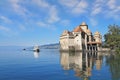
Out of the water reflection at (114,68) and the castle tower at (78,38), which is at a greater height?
the castle tower at (78,38)

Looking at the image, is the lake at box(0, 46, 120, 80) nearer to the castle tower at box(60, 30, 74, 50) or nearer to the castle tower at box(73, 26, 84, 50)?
the castle tower at box(73, 26, 84, 50)

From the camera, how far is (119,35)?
113 m

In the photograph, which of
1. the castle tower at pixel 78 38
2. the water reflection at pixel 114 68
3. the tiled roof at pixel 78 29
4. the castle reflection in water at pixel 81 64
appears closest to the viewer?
the water reflection at pixel 114 68

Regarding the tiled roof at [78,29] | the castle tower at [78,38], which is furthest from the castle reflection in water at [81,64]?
the tiled roof at [78,29]

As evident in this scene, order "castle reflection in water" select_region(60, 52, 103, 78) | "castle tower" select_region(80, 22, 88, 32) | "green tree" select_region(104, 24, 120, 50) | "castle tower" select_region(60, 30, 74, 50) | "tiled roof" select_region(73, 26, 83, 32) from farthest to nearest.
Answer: "castle tower" select_region(80, 22, 88, 32), "castle tower" select_region(60, 30, 74, 50), "tiled roof" select_region(73, 26, 83, 32), "green tree" select_region(104, 24, 120, 50), "castle reflection in water" select_region(60, 52, 103, 78)

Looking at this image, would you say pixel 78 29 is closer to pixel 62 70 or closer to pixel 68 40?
pixel 68 40

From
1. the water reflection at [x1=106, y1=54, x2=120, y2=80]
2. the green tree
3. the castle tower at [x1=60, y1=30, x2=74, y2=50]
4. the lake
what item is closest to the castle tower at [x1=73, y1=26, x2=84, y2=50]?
the castle tower at [x1=60, y1=30, x2=74, y2=50]

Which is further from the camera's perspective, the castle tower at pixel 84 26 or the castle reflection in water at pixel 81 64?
the castle tower at pixel 84 26

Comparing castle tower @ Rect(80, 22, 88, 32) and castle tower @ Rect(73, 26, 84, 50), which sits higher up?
castle tower @ Rect(80, 22, 88, 32)

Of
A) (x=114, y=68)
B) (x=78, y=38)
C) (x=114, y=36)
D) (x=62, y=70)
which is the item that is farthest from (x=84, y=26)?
(x=62, y=70)

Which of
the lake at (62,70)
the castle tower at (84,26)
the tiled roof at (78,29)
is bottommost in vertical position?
the lake at (62,70)

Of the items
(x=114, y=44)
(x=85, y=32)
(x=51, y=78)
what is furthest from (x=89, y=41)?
(x=51, y=78)

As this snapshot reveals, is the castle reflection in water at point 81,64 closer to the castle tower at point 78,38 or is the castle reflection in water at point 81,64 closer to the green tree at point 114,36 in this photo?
the green tree at point 114,36

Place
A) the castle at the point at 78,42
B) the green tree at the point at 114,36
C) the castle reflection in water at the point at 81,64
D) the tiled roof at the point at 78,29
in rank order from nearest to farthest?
the castle reflection in water at the point at 81,64
the green tree at the point at 114,36
the castle at the point at 78,42
the tiled roof at the point at 78,29
